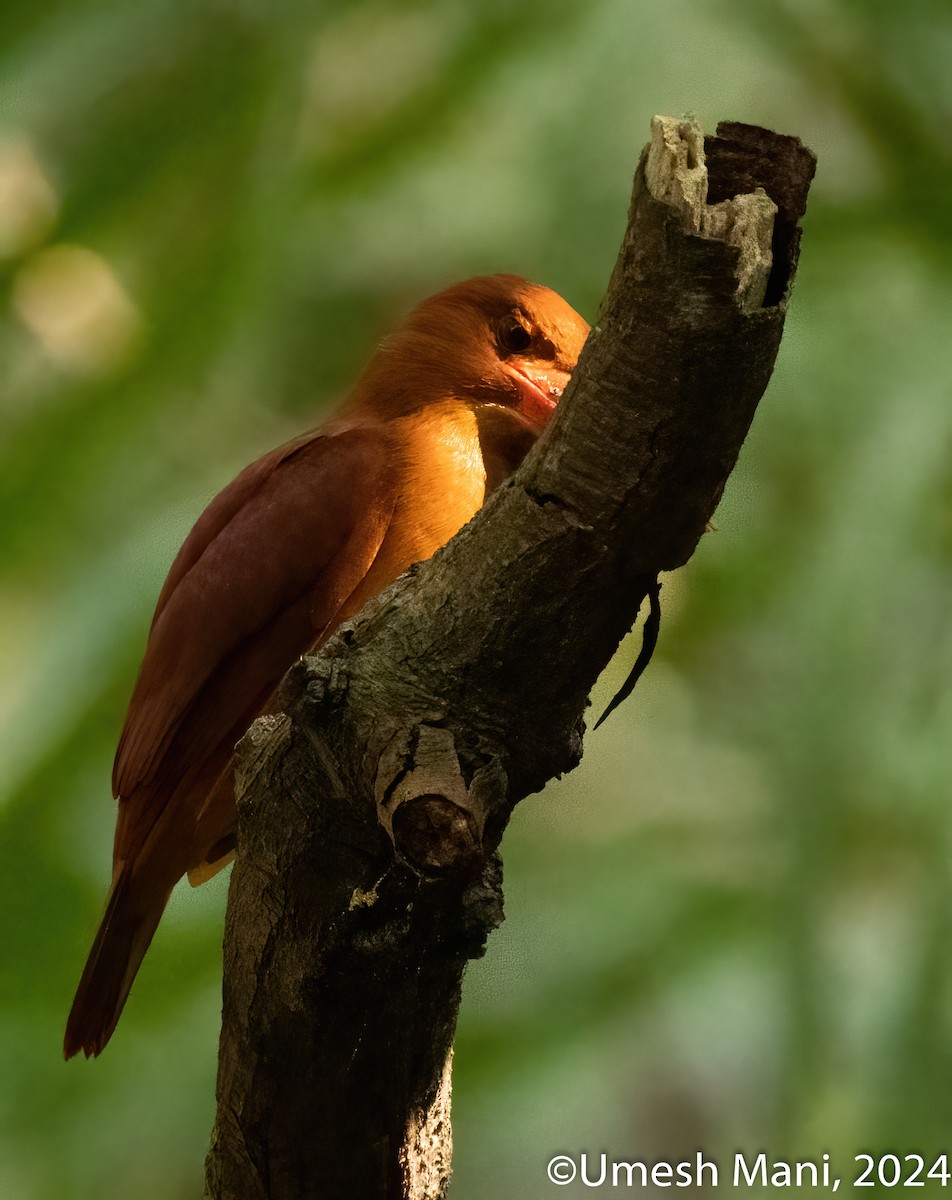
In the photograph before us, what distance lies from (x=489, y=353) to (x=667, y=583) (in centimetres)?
104

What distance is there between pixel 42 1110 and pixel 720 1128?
4.78ft

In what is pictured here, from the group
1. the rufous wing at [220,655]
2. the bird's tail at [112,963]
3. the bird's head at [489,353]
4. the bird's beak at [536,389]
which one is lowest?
the bird's tail at [112,963]

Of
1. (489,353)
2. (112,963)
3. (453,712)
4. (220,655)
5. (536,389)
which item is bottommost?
(453,712)

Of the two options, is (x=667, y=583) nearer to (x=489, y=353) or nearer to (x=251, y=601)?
(x=489, y=353)

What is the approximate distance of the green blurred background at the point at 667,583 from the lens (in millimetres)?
3199

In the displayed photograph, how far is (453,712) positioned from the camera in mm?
1556

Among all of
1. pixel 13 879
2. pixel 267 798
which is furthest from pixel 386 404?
pixel 13 879

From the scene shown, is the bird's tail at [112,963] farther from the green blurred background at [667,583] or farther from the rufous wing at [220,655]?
the green blurred background at [667,583]

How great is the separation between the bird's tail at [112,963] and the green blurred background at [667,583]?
85 cm

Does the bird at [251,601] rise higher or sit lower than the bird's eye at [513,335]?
lower

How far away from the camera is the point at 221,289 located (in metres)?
3.55

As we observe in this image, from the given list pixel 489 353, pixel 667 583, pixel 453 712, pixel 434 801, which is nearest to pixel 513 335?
pixel 489 353

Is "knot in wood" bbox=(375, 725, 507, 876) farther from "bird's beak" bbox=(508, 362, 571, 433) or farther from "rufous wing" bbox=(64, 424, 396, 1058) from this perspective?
"bird's beak" bbox=(508, 362, 571, 433)

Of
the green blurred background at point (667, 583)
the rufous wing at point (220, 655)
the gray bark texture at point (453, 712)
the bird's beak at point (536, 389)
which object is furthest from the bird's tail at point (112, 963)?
the bird's beak at point (536, 389)
